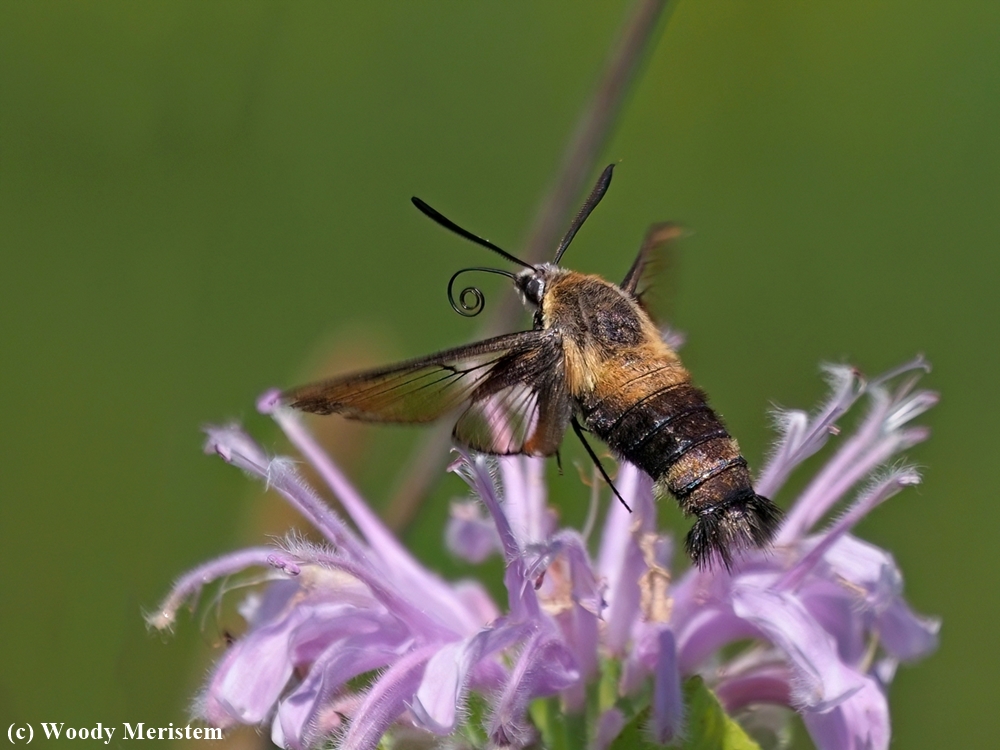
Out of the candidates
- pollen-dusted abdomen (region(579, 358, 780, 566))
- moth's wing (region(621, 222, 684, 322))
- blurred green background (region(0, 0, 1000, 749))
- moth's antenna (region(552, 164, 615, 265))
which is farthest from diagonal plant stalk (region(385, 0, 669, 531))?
blurred green background (region(0, 0, 1000, 749))

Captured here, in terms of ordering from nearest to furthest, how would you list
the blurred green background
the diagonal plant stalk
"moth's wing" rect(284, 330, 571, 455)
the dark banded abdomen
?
"moth's wing" rect(284, 330, 571, 455)
the dark banded abdomen
the diagonal plant stalk
the blurred green background

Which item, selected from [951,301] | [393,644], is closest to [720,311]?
[951,301]

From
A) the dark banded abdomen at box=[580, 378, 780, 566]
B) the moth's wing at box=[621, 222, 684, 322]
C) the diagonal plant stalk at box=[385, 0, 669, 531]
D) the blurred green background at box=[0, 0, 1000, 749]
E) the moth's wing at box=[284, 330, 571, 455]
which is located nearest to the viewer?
the moth's wing at box=[284, 330, 571, 455]

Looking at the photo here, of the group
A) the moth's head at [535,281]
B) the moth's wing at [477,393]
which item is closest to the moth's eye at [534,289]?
the moth's head at [535,281]

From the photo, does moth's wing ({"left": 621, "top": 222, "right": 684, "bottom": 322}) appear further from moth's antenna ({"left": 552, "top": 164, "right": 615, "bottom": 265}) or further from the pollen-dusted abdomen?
the pollen-dusted abdomen

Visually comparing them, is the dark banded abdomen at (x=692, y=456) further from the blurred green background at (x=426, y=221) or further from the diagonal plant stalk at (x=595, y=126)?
the blurred green background at (x=426, y=221)

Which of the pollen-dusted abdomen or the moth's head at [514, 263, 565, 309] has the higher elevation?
the moth's head at [514, 263, 565, 309]

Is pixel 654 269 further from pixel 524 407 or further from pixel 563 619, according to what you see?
pixel 563 619
